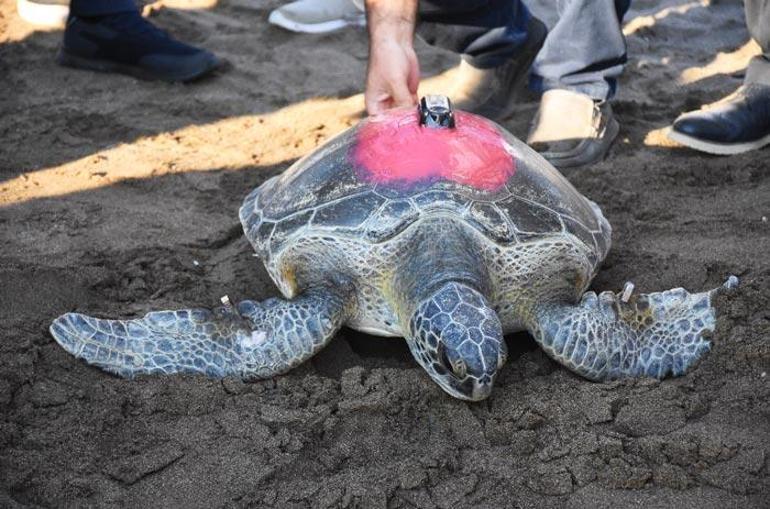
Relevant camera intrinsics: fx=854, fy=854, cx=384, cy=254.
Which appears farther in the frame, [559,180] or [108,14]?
[108,14]

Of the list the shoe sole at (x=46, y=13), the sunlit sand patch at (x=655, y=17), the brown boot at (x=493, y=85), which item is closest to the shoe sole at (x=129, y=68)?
the shoe sole at (x=46, y=13)

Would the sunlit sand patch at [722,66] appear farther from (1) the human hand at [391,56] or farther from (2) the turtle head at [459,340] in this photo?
(2) the turtle head at [459,340]

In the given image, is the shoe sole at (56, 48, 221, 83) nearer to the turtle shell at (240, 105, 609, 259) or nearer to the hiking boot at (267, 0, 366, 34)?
the hiking boot at (267, 0, 366, 34)

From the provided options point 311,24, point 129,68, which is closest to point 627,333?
point 129,68

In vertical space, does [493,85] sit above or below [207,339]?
below

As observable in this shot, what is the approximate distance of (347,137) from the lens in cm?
239

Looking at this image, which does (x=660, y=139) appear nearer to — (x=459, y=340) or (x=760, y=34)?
(x=760, y=34)

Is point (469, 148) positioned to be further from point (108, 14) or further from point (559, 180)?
point (108, 14)

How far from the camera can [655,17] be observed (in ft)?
15.0

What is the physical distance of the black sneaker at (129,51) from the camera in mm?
3820

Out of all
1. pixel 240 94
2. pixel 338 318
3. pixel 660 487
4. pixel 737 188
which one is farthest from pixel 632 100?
pixel 660 487

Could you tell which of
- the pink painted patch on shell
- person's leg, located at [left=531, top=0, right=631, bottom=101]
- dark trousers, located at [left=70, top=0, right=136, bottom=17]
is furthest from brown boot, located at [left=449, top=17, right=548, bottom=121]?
dark trousers, located at [left=70, top=0, right=136, bottom=17]

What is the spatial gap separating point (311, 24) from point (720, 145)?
2210mm

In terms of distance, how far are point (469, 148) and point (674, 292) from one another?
62 cm
